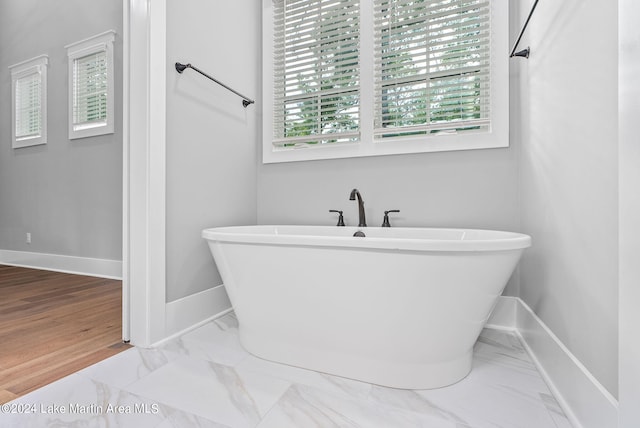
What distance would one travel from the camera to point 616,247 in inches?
32.7

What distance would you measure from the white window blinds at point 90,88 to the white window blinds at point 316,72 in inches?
68.5

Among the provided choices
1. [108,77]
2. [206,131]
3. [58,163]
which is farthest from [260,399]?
[58,163]

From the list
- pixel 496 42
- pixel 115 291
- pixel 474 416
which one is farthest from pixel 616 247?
pixel 115 291

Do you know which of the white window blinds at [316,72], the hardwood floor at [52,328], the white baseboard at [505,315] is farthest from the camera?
the white window blinds at [316,72]

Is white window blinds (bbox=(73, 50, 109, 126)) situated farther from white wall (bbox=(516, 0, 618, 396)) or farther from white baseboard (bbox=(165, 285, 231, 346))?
white wall (bbox=(516, 0, 618, 396))

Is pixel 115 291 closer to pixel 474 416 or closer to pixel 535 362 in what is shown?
pixel 474 416

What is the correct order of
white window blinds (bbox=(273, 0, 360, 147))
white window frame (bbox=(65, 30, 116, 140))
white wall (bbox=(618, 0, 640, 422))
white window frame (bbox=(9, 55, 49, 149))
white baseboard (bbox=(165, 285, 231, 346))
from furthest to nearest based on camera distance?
white window frame (bbox=(9, 55, 49, 149)), white window frame (bbox=(65, 30, 116, 140)), white window blinds (bbox=(273, 0, 360, 147)), white baseboard (bbox=(165, 285, 231, 346)), white wall (bbox=(618, 0, 640, 422))

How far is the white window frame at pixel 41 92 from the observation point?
10.6ft

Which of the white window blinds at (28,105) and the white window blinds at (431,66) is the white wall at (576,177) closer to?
the white window blinds at (431,66)

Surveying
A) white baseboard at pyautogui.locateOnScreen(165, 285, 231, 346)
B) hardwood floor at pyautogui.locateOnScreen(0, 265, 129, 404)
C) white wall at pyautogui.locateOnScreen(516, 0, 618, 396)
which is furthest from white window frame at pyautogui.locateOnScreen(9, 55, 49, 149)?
white wall at pyautogui.locateOnScreen(516, 0, 618, 396)

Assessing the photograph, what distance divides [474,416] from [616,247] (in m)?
0.65

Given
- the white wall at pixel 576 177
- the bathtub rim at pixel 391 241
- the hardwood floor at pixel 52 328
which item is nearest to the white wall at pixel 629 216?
the white wall at pixel 576 177

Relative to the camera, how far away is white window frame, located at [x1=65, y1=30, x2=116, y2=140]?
2.84m

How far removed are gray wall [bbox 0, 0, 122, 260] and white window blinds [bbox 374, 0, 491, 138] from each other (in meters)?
2.28
